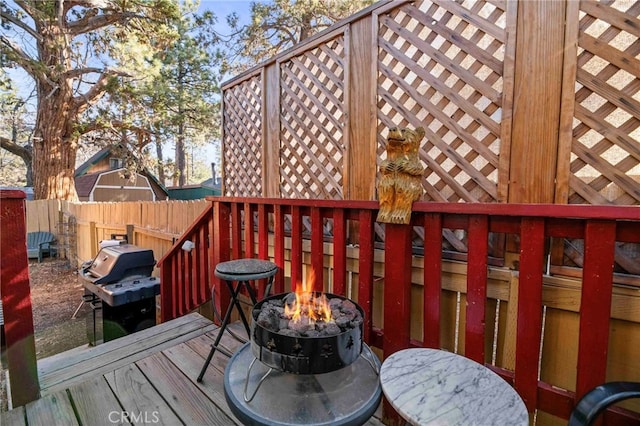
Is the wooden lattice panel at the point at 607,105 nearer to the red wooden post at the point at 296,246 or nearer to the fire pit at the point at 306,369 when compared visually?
the fire pit at the point at 306,369

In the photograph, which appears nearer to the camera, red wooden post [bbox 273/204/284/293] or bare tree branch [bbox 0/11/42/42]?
red wooden post [bbox 273/204/284/293]

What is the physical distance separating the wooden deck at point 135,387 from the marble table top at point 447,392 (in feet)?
2.17

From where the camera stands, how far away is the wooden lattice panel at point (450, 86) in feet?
5.07

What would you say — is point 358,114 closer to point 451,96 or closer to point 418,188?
point 451,96

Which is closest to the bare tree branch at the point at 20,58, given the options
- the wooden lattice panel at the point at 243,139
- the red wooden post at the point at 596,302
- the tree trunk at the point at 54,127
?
the tree trunk at the point at 54,127

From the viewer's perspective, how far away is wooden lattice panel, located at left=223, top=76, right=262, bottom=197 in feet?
10.2

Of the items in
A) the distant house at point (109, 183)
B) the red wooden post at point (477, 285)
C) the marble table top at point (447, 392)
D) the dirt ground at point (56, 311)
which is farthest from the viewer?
the distant house at point (109, 183)

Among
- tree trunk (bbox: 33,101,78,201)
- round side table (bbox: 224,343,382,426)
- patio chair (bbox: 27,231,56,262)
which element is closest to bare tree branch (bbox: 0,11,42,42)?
tree trunk (bbox: 33,101,78,201)

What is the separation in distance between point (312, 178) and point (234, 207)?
2.34 ft

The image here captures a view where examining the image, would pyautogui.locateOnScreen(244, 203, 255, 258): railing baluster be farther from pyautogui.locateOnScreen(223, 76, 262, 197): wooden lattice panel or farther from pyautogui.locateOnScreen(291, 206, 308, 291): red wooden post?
pyautogui.locateOnScreen(223, 76, 262, 197): wooden lattice panel

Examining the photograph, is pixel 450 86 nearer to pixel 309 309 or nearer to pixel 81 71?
pixel 309 309

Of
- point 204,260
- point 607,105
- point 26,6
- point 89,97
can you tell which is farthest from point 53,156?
point 607,105

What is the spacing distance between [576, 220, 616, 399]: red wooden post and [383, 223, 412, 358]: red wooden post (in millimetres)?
689

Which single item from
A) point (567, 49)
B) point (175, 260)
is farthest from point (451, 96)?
point (175, 260)
